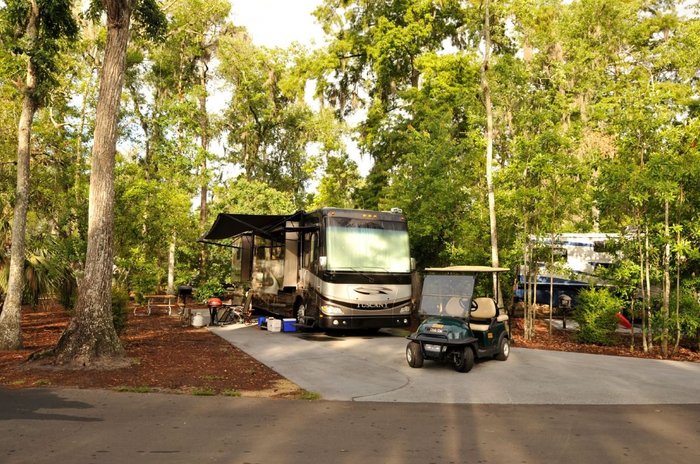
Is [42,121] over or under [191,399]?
over

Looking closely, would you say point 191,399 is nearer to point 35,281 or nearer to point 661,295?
point 35,281

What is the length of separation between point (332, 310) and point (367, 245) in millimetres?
1973

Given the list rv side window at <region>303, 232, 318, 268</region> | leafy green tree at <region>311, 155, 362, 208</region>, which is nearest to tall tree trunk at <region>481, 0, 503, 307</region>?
rv side window at <region>303, 232, 318, 268</region>

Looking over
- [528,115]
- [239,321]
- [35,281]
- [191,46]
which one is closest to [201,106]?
[191,46]

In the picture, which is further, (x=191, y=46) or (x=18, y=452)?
(x=191, y=46)

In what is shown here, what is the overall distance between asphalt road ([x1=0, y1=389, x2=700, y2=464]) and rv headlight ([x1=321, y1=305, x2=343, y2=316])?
6.46 m

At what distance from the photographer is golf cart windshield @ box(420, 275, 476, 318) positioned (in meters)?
10.4

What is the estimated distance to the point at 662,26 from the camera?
32750 mm

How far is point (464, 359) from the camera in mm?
9914

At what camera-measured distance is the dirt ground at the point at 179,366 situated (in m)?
8.53

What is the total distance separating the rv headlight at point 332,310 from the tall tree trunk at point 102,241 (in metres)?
5.18

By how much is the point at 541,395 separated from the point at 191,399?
5.01m

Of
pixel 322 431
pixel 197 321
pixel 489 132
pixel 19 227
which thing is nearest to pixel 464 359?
pixel 322 431

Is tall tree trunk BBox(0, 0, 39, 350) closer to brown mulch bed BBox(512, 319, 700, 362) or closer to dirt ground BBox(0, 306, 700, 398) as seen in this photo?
dirt ground BBox(0, 306, 700, 398)
